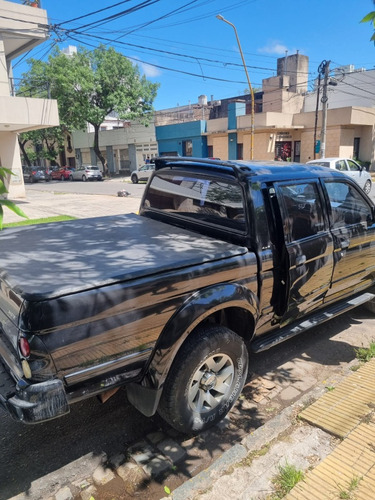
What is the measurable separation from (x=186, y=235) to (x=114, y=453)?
68.4 inches

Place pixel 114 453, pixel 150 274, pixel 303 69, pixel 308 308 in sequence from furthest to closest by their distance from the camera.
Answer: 1. pixel 303 69
2. pixel 308 308
3. pixel 114 453
4. pixel 150 274

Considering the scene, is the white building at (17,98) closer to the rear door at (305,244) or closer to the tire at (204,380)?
the rear door at (305,244)

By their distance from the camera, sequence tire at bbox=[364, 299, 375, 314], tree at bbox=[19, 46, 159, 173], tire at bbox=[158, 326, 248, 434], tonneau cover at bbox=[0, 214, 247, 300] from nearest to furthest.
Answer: tonneau cover at bbox=[0, 214, 247, 300], tire at bbox=[158, 326, 248, 434], tire at bbox=[364, 299, 375, 314], tree at bbox=[19, 46, 159, 173]

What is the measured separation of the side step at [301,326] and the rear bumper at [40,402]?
5.29 ft

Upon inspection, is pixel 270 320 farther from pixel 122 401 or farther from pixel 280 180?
pixel 122 401

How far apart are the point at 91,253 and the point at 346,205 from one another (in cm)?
280

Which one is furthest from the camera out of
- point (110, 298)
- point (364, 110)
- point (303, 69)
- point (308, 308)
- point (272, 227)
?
point (303, 69)

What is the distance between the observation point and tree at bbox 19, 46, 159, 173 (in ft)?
100

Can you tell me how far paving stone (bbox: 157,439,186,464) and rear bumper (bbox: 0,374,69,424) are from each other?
3.15 feet

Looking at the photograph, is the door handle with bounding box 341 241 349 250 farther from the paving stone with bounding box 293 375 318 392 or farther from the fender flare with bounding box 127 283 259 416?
the fender flare with bounding box 127 283 259 416

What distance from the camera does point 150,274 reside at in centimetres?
216

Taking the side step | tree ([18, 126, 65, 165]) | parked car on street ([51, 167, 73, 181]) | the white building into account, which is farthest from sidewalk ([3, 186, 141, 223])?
tree ([18, 126, 65, 165])

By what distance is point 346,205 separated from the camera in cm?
394

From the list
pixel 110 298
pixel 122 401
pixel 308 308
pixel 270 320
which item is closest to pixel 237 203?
pixel 270 320
